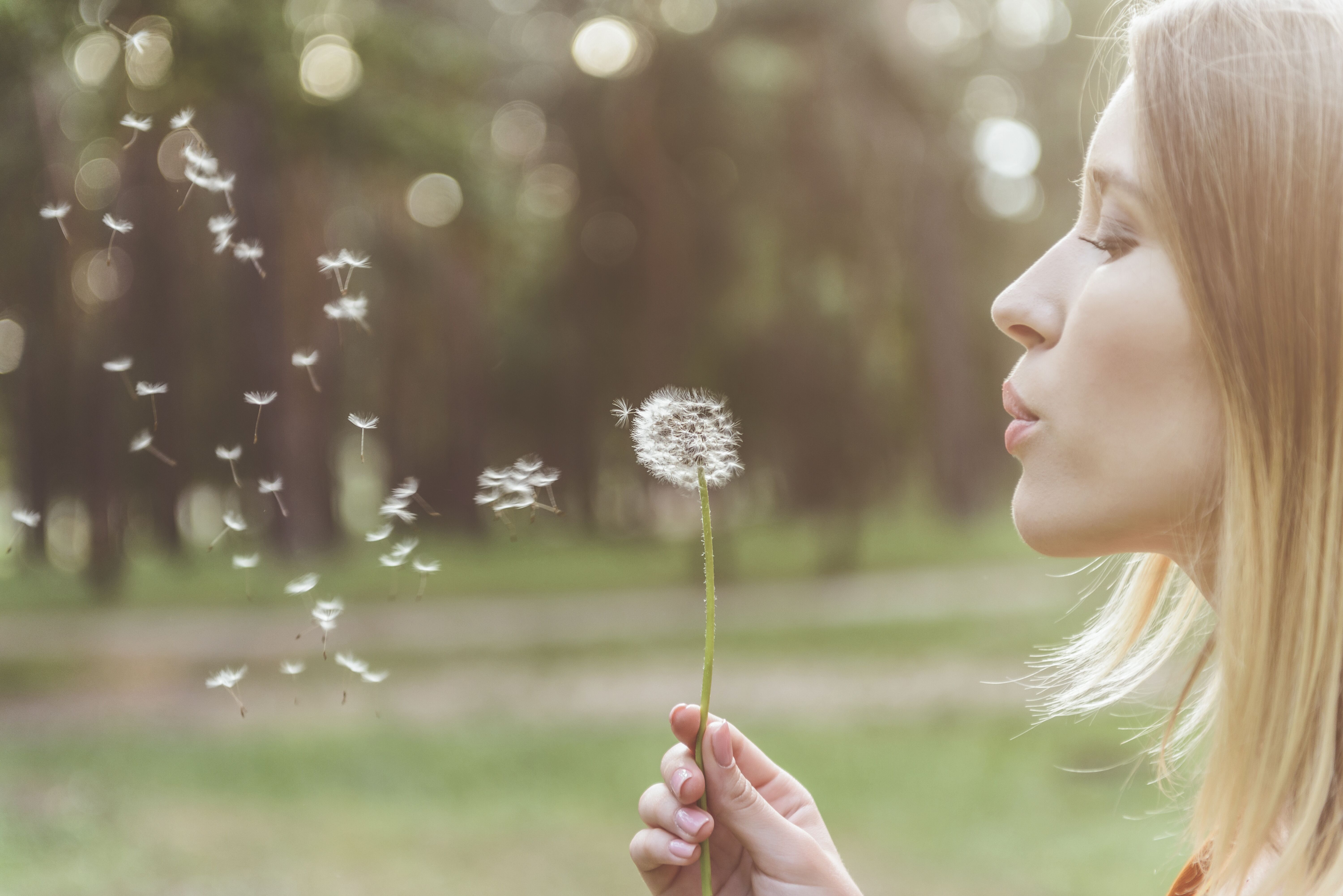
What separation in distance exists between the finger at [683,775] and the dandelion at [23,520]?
903 millimetres

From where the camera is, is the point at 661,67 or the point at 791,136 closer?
the point at 661,67

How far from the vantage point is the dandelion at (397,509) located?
1330mm

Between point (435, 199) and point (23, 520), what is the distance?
35.1 ft

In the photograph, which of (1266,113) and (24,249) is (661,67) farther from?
(1266,113)

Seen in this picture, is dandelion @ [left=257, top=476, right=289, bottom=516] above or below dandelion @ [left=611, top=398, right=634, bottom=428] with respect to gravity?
below

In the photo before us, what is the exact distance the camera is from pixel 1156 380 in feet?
3.90

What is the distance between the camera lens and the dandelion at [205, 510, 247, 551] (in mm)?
1352

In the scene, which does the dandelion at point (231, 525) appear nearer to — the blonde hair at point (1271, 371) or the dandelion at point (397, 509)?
the dandelion at point (397, 509)

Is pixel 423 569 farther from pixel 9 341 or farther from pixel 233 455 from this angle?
pixel 9 341

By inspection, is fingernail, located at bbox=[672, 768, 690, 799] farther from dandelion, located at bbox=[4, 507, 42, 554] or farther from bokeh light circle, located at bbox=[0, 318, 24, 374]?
bokeh light circle, located at bbox=[0, 318, 24, 374]

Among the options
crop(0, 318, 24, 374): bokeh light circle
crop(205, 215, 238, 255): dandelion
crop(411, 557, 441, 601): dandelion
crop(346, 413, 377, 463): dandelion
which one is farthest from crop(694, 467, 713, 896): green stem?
crop(0, 318, 24, 374): bokeh light circle

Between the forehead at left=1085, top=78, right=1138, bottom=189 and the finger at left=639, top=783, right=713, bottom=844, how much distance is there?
0.92 meters

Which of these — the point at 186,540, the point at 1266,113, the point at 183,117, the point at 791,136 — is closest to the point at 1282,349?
the point at 1266,113

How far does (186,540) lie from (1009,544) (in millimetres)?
15323
